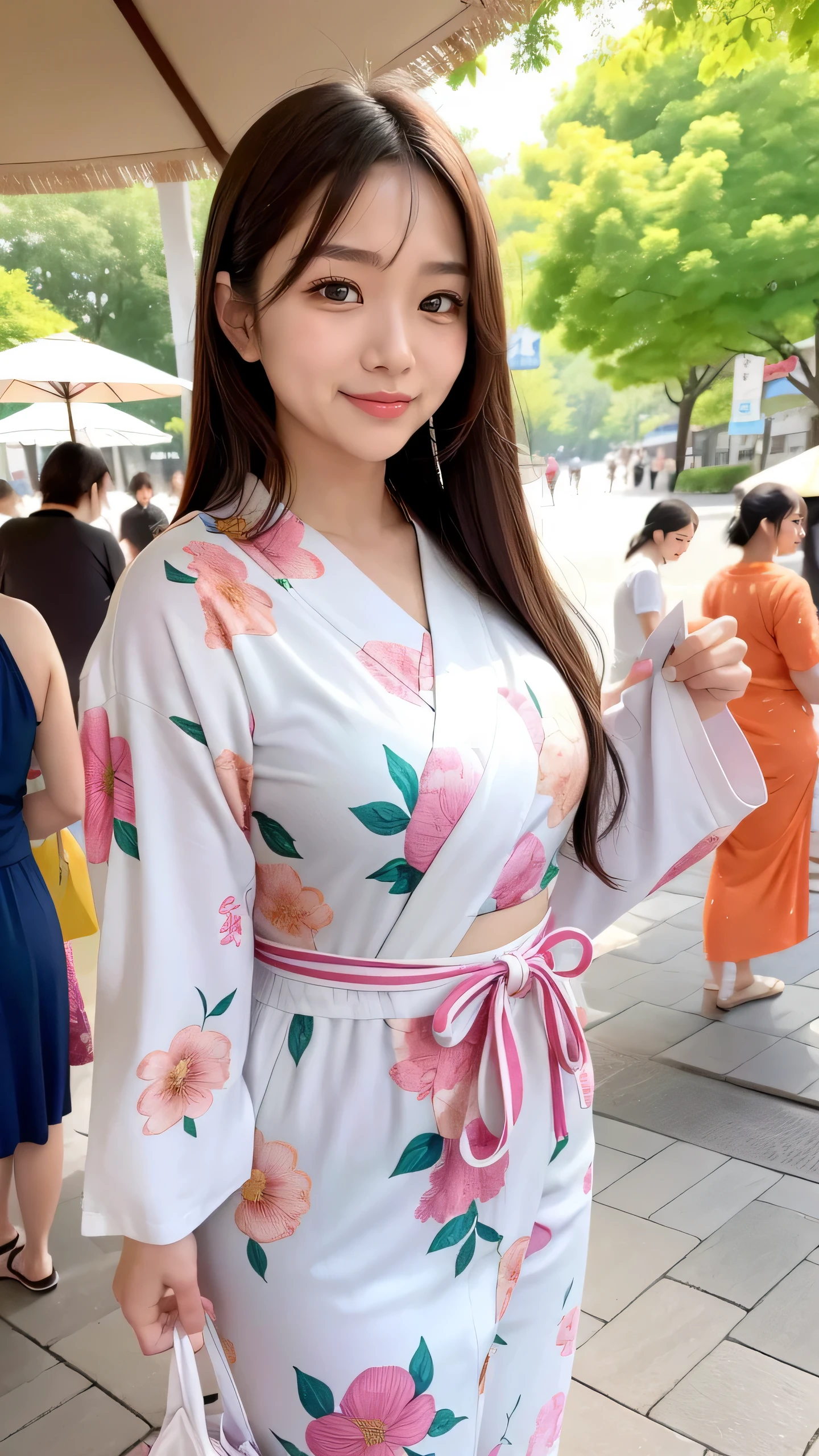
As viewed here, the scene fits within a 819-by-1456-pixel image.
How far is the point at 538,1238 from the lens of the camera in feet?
3.48

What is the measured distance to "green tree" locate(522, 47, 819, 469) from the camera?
4684 millimetres

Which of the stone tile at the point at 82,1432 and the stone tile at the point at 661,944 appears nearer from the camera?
the stone tile at the point at 82,1432

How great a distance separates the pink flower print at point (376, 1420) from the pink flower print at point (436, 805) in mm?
430

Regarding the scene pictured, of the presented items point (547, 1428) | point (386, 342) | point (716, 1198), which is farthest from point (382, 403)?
point (716, 1198)

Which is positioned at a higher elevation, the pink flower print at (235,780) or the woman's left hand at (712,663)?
the woman's left hand at (712,663)

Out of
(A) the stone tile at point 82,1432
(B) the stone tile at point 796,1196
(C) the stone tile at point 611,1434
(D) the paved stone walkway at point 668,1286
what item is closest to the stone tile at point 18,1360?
(D) the paved stone walkway at point 668,1286

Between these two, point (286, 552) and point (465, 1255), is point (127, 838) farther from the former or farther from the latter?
point (465, 1255)

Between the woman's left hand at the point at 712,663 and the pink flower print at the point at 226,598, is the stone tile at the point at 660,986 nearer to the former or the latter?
the woman's left hand at the point at 712,663

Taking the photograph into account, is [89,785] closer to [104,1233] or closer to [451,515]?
[104,1233]

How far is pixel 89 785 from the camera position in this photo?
2.94 feet

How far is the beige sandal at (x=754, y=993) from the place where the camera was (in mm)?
3215

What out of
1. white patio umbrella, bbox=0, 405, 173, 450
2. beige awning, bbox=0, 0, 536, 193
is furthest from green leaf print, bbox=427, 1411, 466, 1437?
white patio umbrella, bbox=0, 405, 173, 450

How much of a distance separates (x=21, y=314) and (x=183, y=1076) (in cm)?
632

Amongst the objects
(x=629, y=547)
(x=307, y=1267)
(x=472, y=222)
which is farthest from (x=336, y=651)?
(x=629, y=547)
